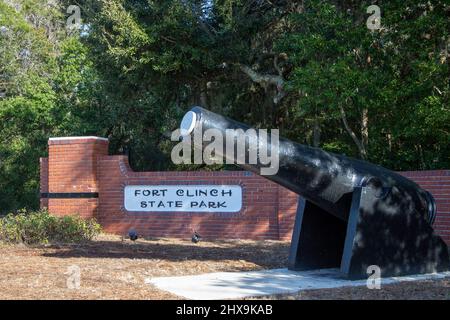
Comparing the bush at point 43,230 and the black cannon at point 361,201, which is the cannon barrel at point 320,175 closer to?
the black cannon at point 361,201

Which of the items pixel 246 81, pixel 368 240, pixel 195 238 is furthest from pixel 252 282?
pixel 246 81

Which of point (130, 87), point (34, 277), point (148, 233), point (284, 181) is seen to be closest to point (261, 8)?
point (130, 87)

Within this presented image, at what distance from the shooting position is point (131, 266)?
9.53 metres

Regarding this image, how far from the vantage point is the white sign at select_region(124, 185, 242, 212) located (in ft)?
47.1

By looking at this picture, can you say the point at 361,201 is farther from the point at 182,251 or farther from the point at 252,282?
the point at 182,251

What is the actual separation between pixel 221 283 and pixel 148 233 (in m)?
7.17

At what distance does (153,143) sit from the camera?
20.6 meters

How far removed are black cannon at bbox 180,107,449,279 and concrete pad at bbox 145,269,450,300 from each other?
0.25 m

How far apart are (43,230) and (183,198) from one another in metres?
3.30

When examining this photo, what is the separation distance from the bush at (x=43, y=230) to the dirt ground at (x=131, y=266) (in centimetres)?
45

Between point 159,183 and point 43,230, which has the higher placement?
point 159,183

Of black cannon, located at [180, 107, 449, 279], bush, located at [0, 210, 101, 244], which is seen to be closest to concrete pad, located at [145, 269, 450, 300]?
black cannon, located at [180, 107, 449, 279]

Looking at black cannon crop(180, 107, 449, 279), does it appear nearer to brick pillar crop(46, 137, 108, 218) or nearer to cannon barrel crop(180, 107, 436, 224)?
cannon barrel crop(180, 107, 436, 224)

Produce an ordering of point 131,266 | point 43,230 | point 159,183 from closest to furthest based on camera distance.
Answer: point 131,266, point 43,230, point 159,183
